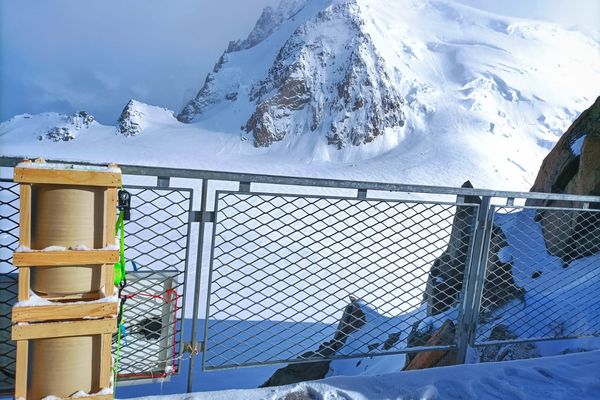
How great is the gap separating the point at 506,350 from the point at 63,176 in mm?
5048

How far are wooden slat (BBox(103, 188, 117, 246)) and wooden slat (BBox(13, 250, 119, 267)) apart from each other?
0.26 ft

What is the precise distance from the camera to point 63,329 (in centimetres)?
196

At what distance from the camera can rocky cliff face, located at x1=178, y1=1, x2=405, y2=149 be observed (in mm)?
90938

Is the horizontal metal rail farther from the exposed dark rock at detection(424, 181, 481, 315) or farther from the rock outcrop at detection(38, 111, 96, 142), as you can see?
the rock outcrop at detection(38, 111, 96, 142)

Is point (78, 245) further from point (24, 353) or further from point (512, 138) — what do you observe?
point (512, 138)

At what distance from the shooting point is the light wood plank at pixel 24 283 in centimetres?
192

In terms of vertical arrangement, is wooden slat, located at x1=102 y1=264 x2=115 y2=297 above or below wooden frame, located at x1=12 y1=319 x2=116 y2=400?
above

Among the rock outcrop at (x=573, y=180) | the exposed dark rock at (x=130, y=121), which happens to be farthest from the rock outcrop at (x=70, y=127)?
the rock outcrop at (x=573, y=180)

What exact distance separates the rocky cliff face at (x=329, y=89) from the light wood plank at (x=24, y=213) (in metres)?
87.1

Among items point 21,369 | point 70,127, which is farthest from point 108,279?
point 70,127

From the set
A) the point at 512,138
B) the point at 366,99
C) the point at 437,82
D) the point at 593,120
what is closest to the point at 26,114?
the point at 366,99

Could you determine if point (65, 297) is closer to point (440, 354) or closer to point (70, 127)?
point (440, 354)

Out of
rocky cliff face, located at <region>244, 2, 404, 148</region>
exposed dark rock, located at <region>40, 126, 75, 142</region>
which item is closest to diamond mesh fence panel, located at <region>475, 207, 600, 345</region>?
rocky cliff face, located at <region>244, 2, 404, 148</region>

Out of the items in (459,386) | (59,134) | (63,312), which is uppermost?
(63,312)
